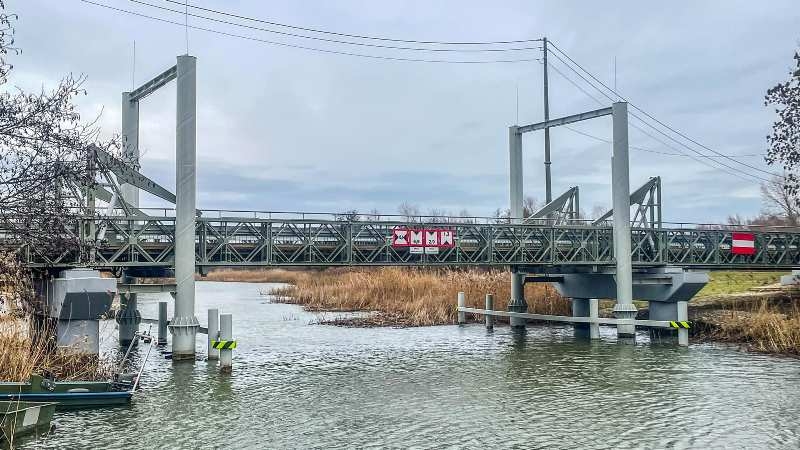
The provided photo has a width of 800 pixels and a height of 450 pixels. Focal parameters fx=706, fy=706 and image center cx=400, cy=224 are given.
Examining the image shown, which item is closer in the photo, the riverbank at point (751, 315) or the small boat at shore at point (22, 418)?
the small boat at shore at point (22, 418)

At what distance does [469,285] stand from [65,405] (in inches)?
1425

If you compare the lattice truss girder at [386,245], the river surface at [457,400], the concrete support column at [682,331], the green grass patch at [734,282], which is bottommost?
the river surface at [457,400]

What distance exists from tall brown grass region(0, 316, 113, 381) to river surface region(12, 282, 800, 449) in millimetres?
1697

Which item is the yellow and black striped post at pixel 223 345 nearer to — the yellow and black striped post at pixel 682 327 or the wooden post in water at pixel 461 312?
the yellow and black striped post at pixel 682 327

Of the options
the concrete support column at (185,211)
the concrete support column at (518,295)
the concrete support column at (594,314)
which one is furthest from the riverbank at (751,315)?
the concrete support column at (185,211)

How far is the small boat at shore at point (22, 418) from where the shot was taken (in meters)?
16.5

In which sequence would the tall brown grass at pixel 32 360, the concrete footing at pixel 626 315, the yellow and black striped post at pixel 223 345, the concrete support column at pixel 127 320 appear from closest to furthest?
the tall brown grass at pixel 32 360, the yellow and black striped post at pixel 223 345, the concrete support column at pixel 127 320, the concrete footing at pixel 626 315

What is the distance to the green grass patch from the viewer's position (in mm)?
54588

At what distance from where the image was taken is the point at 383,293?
5638 centimetres

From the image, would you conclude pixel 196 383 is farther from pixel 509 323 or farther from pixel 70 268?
pixel 509 323

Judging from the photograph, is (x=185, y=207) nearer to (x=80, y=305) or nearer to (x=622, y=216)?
(x=80, y=305)

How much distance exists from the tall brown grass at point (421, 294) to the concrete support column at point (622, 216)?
947 centimetres

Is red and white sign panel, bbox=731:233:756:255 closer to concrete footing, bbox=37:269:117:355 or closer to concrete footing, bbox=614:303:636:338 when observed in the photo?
concrete footing, bbox=614:303:636:338

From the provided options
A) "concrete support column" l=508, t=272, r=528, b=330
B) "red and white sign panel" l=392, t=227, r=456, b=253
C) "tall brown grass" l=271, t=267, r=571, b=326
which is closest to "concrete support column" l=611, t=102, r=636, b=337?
"concrete support column" l=508, t=272, r=528, b=330
